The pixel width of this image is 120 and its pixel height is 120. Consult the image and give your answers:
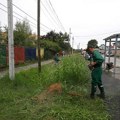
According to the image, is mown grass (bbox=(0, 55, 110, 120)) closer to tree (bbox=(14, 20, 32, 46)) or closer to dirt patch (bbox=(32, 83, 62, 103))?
dirt patch (bbox=(32, 83, 62, 103))

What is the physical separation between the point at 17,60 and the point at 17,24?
27701 millimetres

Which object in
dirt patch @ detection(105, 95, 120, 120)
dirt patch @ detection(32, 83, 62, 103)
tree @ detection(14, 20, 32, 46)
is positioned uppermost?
tree @ detection(14, 20, 32, 46)

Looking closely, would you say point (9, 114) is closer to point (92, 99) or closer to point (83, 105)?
point (83, 105)

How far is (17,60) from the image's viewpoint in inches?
1174

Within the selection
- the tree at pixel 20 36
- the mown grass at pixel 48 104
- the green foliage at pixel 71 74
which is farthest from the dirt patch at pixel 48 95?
the tree at pixel 20 36

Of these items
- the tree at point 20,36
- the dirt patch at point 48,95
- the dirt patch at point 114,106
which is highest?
the tree at point 20,36

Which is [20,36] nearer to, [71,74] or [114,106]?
[71,74]

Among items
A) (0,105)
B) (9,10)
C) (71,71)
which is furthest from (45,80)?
(0,105)

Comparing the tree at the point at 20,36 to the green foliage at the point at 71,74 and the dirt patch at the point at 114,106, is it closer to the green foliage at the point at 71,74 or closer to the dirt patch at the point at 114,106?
the green foliage at the point at 71,74

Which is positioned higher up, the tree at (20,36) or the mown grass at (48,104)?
the tree at (20,36)

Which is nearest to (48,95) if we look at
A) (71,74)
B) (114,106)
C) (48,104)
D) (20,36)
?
(48,104)

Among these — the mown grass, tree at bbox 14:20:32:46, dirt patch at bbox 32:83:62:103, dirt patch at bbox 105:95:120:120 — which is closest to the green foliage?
the mown grass

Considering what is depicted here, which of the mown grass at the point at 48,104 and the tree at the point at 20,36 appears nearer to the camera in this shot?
the mown grass at the point at 48,104

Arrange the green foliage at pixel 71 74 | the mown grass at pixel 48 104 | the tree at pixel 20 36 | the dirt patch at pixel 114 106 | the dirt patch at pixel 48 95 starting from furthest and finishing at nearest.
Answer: the tree at pixel 20 36 → the green foliage at pixel 71 74 → the dirt patch at pixel 48 95 → the dirt patch at pixel 114 106 → the mown grass at pixel 48 104
